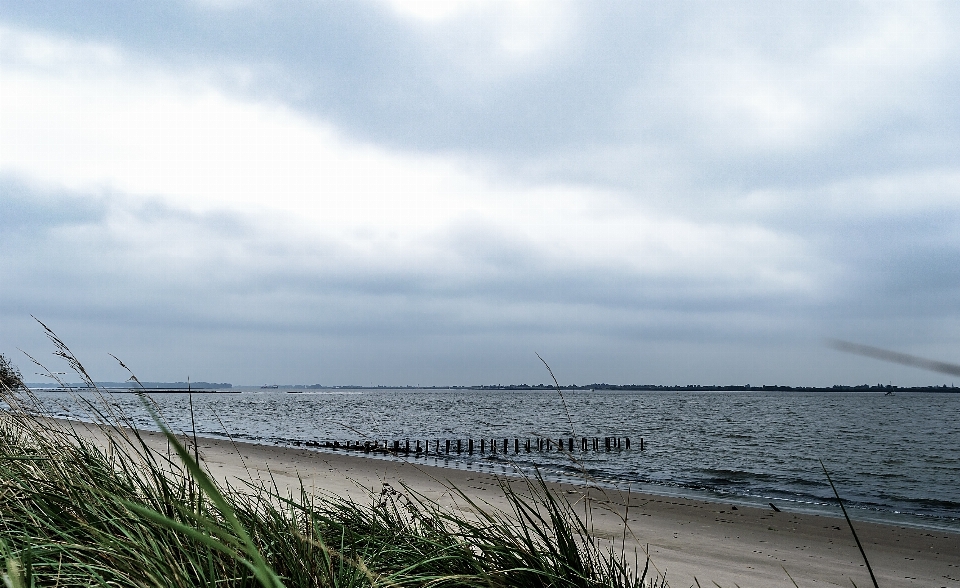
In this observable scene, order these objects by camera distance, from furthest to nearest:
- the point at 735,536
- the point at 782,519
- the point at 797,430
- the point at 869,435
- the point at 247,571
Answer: the point at 797,430, the point at 869,435, the point at 782,519, the point at 735,536, the point at 247,571

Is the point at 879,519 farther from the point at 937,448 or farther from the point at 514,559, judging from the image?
the point at 937,448

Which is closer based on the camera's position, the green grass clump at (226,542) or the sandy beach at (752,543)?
the green grass clump at (226,542)

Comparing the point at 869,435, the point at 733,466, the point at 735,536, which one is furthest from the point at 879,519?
the point at 869,435

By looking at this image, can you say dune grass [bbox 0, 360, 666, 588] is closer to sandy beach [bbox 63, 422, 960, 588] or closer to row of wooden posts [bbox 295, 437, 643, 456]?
sandy beach [bbox 63, 422, 960, 588]

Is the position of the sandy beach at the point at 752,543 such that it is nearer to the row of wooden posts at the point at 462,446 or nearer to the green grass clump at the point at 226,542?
the green grass clump at the point at 226,542

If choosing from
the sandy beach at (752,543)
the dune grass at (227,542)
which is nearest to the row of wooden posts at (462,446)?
the sandy beach at (752,543)

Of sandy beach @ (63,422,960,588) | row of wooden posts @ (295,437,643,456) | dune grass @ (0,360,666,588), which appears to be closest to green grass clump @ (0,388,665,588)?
dune grass @ (0,360,666,588)

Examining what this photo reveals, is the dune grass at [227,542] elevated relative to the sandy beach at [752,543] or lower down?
elevated

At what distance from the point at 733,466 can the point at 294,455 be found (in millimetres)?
17046

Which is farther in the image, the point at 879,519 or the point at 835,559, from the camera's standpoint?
the point at 879,519

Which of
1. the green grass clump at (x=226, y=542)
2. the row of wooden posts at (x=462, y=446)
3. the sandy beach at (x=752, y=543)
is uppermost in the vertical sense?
the green grass clump at (x=226, y=542)

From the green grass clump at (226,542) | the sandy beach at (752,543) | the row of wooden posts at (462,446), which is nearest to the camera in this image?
the green grass clump at (226,542)

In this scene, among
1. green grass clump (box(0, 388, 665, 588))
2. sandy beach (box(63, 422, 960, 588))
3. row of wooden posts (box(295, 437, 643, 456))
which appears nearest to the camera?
green grass clump (box(0, 388, 665, 588))

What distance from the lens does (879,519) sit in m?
16.1
